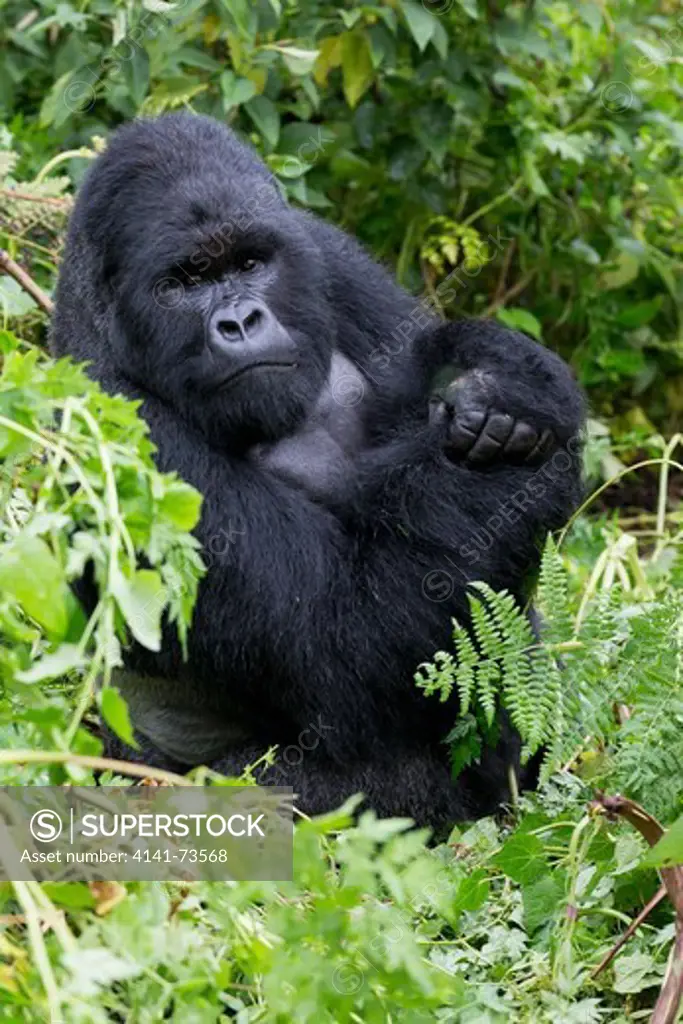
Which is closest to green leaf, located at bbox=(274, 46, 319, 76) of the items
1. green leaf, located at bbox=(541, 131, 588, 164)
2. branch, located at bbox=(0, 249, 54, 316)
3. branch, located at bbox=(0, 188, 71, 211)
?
branch, located at bbox=(0, 188, 71, 211)

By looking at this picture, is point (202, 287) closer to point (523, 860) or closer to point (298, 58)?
point (523, 860)

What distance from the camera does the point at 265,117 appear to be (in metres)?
5.03

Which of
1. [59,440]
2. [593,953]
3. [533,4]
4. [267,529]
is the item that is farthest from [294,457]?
[533,4]

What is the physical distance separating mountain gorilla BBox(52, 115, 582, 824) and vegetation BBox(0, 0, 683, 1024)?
153mm

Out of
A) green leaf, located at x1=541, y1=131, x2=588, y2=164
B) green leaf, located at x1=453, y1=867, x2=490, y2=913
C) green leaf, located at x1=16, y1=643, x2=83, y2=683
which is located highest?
green leaf, located at x1=16, y1=643, x2=83, y2=683

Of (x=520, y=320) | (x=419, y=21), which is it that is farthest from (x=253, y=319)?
(x=520, y=320)

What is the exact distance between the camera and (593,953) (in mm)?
2809

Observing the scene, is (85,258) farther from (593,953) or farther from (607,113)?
(607,113)

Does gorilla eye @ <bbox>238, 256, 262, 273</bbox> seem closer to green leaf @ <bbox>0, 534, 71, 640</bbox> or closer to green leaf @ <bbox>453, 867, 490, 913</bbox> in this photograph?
green leaf @ <bbox>453, 867, 490, 913</bbox>

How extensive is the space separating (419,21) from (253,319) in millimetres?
2140

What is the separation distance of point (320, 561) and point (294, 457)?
35 centimetres

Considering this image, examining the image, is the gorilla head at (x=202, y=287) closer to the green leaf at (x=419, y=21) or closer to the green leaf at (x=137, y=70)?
the green leaf at (x=137, y=70)

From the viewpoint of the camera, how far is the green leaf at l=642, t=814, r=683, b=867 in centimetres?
236

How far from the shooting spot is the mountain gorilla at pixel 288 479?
3285 millimetres
